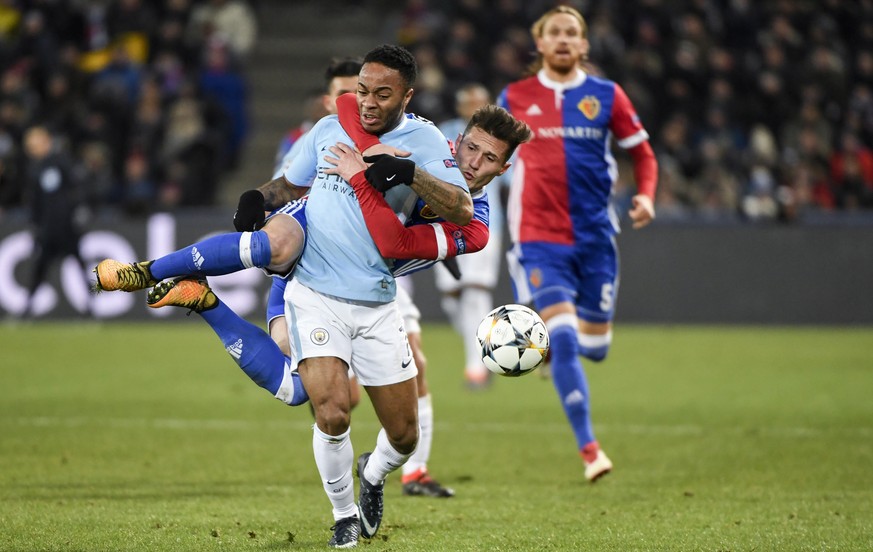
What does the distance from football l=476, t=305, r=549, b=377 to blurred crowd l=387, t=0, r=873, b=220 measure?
1216cm

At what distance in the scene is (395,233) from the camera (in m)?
5.89

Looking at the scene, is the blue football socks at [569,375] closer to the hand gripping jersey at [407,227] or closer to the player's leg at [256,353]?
the hand gripping jersey at [407,227]

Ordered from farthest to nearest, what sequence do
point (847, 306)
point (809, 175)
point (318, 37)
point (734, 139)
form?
point (318, 37)
point (734, 139)
point (809, 175)
point (847, 306)

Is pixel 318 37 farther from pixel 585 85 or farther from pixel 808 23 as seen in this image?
pixel 585 85

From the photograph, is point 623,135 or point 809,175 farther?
point 809,175

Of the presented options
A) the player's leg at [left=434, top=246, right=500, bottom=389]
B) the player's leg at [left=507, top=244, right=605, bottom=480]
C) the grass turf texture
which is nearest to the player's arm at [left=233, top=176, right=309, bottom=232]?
the grass turf texture

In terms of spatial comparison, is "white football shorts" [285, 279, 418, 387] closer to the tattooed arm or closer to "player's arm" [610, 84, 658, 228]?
the tattooed arm

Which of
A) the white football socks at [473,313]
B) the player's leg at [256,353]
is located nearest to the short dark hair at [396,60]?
the player's leg at [256,353]

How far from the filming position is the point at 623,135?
8.56m

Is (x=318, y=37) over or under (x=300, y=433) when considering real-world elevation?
over

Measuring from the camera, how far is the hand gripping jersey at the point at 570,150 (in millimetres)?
8508

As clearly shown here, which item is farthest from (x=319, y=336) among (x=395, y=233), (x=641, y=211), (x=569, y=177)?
(x=569, y=177)

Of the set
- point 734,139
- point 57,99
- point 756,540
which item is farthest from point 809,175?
point 756,540

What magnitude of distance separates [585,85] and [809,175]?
1177 cm
